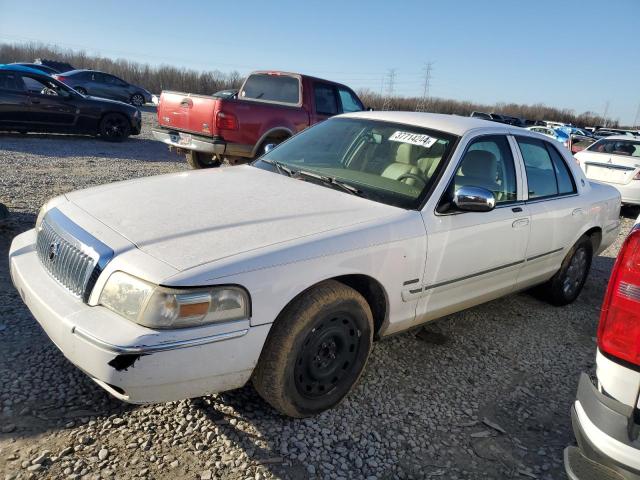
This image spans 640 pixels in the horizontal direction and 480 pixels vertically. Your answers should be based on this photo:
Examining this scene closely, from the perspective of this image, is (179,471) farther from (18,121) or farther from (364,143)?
(18,121)

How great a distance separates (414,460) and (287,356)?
34.0 inches

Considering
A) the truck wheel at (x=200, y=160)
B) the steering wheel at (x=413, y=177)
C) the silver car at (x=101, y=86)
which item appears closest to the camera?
the steering wheel at (x=413, y=177)

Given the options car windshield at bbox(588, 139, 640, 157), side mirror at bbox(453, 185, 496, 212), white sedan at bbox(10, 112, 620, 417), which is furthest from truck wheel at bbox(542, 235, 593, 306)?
car windshield at bbox(588, 139, 640, 157)

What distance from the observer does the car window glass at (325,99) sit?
923 centimetres

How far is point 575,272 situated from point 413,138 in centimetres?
246

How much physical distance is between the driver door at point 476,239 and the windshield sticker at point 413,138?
261mm

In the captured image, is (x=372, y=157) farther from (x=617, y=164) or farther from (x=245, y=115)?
(x=617, y=164)

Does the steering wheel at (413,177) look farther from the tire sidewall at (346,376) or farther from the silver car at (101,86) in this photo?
the silver car at (101,86)

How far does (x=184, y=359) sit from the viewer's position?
84.5 inches

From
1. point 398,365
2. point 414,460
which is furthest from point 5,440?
point 398,365

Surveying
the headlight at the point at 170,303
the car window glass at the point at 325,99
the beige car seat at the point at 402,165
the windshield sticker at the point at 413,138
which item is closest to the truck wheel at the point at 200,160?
the car window glass at the point at 325,99

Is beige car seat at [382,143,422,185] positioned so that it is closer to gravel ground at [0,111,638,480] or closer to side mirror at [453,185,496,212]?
side mirror at [453,185,496,212]

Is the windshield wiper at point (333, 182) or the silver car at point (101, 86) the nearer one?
the windshield wiper at point (333, 182)

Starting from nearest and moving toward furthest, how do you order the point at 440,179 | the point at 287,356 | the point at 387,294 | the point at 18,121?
the point at 287,356 < the point at 387,294 < the point at 440,179 < the point at 18,121
